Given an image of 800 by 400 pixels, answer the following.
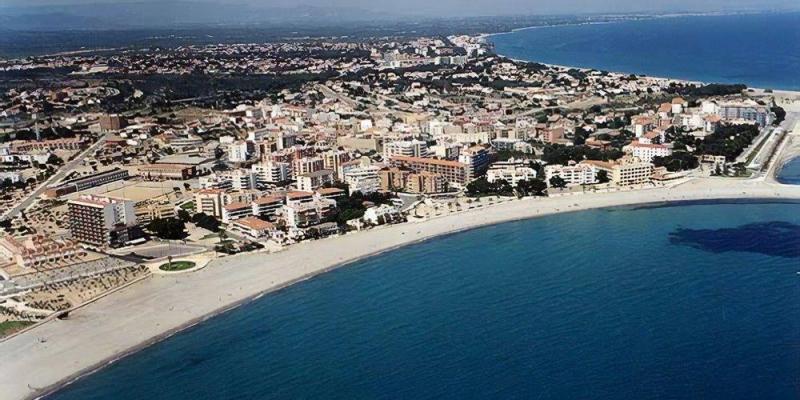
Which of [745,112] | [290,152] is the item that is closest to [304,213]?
[290,152]

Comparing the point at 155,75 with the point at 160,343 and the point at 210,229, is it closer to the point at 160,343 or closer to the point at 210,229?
the point at 210,229

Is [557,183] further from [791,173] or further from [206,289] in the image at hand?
[206,289]

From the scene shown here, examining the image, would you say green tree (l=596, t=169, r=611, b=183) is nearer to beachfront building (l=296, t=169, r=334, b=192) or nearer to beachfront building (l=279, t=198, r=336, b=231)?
beachfront building (l=296, t=169, r=334, b=192)

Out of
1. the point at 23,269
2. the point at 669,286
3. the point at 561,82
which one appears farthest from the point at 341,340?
the point at 561,82

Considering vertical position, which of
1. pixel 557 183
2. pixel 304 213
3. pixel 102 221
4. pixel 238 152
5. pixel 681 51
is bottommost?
pixel 557 183

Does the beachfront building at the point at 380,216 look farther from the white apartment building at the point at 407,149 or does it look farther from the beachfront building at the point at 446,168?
the white apartment building at the point at 407,149
